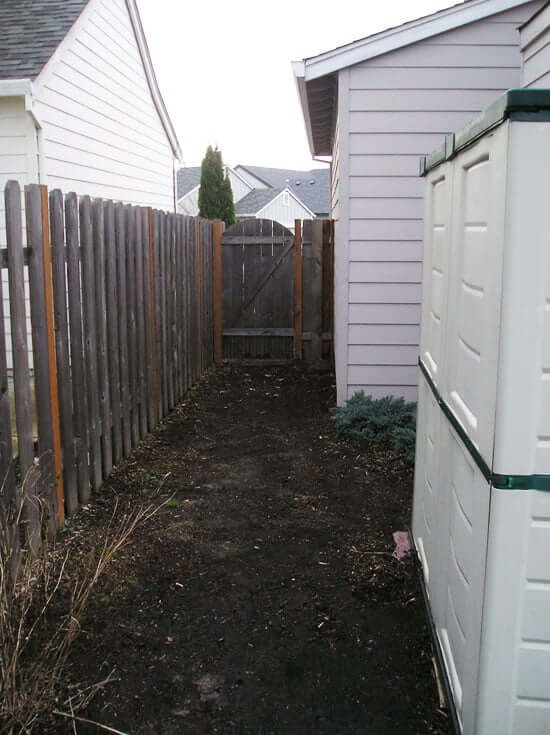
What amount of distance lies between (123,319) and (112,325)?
28 centimetres

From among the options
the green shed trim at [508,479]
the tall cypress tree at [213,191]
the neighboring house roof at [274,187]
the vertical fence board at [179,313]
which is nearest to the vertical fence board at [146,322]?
the vertical fence board at [179,313]

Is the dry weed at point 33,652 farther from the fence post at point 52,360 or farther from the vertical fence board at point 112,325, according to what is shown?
the vertical fence board at point 112,325

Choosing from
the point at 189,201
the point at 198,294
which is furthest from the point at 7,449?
the point at 189,201

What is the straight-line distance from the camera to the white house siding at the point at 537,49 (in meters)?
4.86

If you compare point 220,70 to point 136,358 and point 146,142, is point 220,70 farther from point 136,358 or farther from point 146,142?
point 136,358

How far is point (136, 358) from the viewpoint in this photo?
19.9 ft

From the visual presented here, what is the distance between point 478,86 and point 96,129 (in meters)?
6.15

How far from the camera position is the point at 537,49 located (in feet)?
17.0

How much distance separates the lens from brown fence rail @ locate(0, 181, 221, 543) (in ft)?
12.3

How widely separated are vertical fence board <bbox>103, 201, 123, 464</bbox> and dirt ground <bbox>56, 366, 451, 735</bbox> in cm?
35

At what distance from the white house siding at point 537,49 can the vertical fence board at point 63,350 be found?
328cm

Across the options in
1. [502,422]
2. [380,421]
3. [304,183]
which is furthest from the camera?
[304,183]

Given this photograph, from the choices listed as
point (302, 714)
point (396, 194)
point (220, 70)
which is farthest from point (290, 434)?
point (220, 70)

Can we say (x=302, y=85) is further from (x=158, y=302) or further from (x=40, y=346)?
(x=40, y=346)
